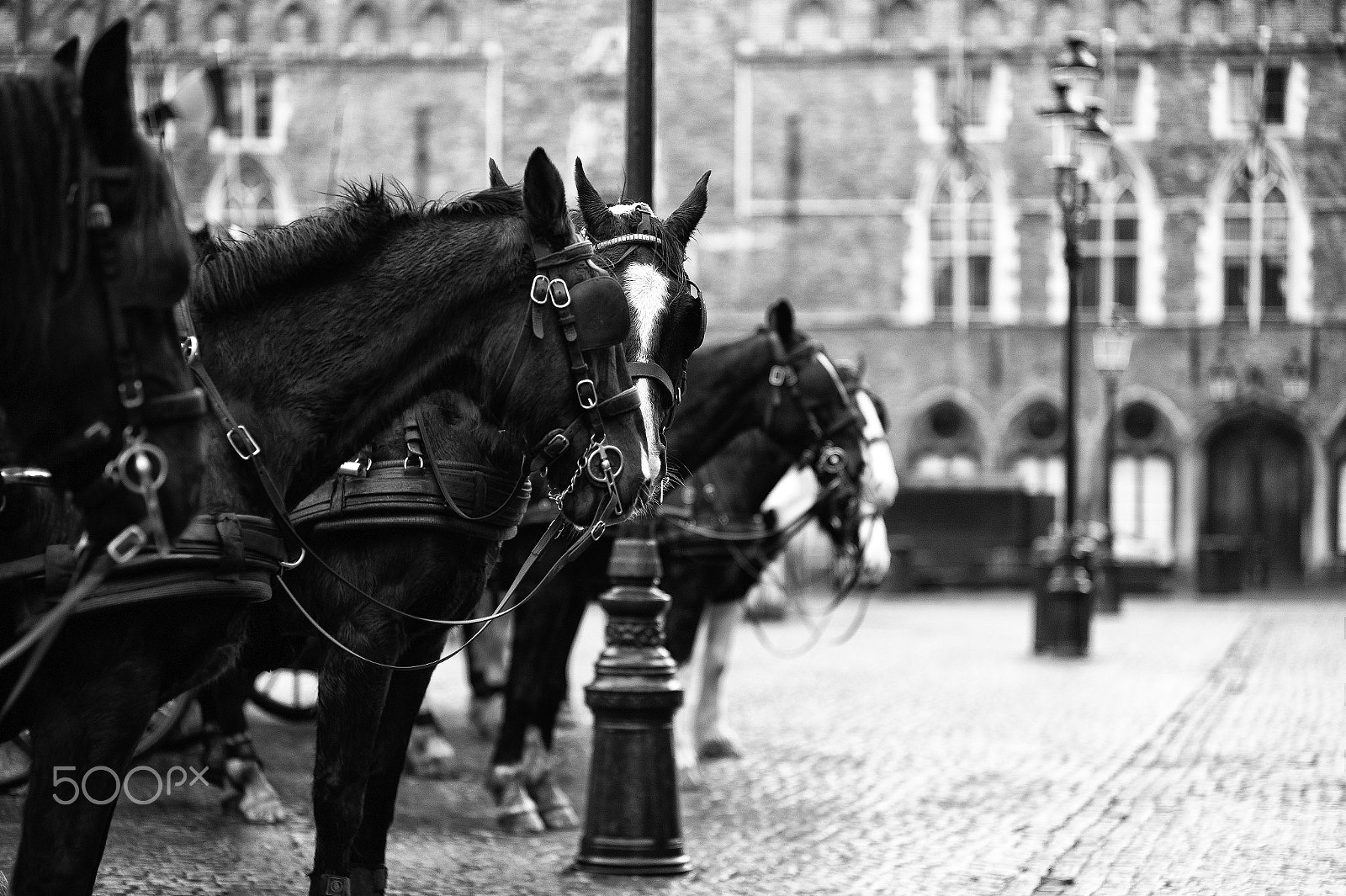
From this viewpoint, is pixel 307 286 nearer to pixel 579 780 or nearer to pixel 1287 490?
pixel 579 780

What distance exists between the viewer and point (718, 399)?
798 cm

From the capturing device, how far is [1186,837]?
23.8ft

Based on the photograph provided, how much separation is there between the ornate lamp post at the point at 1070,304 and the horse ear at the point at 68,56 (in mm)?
13719

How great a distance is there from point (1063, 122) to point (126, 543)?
14.3m

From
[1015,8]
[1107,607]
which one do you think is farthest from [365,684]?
[1015,8]

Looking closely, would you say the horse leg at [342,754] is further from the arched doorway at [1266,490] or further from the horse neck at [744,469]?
the arched doorway at [1266,490]

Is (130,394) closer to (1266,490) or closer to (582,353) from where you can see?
(582,353)

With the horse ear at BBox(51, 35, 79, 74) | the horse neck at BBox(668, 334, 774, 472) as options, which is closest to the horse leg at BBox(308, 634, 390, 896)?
the horse ear at BBox(51, 35, 79, 74)

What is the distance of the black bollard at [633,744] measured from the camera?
20.5ft

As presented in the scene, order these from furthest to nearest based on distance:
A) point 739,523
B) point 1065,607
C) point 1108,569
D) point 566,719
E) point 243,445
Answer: point 1108,569, point 1065,607, point 566,719, point 739,523, point 243,445

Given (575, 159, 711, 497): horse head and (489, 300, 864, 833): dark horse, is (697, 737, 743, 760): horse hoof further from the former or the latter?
(575, 159, 711, 497): horse head

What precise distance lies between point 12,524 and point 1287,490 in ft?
106

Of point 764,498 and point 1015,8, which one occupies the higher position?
point 1015,8

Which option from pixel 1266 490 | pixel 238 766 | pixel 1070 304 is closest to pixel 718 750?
pixel 238 766
